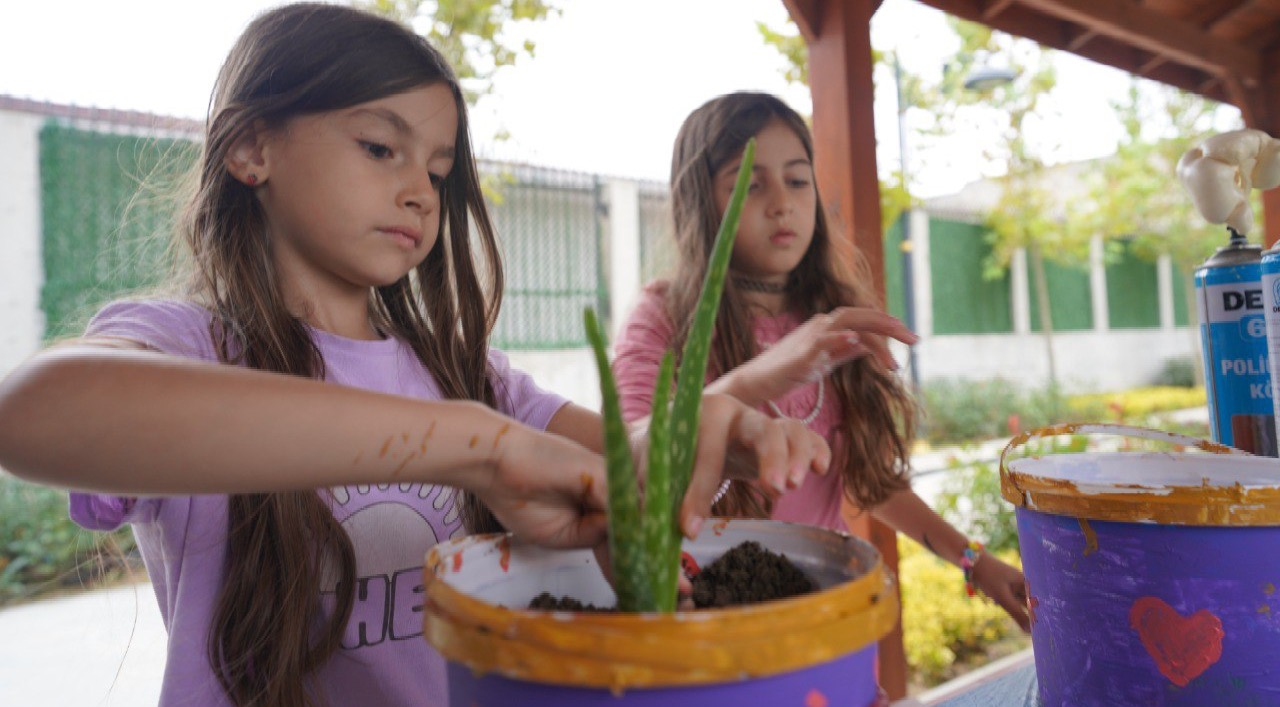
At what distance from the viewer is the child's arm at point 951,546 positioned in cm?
127

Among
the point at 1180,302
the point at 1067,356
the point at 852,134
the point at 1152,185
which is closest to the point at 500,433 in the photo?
the point at 852,134

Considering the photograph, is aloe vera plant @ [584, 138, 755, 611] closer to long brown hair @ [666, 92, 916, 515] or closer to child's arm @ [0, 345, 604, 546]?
child's arm @ [0, 345, 604, 546]

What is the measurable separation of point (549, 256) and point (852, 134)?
317cm

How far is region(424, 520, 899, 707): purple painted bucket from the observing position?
388 mm

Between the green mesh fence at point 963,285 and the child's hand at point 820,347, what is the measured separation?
32.4ft

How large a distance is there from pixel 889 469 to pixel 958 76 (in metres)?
6.81

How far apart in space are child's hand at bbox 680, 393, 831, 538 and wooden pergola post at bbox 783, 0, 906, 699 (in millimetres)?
1728

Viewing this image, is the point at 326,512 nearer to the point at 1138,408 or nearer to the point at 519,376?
the point at 519,376

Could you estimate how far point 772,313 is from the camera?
182cm

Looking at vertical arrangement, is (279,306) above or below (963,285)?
below

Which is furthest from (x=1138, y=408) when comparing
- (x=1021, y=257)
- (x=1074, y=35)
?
(x=1074, y=35)

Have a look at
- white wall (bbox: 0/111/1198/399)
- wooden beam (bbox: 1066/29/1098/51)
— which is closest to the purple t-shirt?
white wall (bbox: 0/111/1198/399)

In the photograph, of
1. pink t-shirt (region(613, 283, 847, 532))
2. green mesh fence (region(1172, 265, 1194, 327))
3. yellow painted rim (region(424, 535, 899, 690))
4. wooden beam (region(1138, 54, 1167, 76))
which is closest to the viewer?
yellow painted rim (region(424, 535, 899, 690))

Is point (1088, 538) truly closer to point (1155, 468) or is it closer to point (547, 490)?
point (1155, 468)
